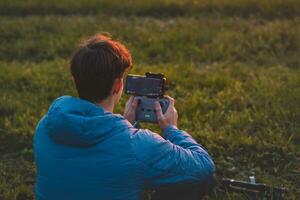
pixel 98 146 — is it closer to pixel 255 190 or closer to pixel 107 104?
pixel 107 104

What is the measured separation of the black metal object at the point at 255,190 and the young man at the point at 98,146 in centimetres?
125

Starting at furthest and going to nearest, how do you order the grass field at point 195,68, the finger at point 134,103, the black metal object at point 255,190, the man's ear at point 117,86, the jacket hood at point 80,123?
the grass field at point 195,68
the black metal object at point 255,190
the finger at point 134,103
the man's ear at point 117,86
the jacket hood at point 80,123

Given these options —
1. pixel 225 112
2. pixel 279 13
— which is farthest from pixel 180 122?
pixel 279 13

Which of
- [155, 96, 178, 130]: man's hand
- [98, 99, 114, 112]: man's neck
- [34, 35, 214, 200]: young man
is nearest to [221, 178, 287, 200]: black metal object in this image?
[155, 96, 178, 130]: man's hand

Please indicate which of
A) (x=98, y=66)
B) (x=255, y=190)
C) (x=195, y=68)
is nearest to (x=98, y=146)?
(x=98, y=66)

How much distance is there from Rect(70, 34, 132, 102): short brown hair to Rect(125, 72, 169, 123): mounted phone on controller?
1.42 ft

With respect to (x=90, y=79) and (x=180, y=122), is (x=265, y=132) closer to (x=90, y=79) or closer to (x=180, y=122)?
(x=180, y=122)

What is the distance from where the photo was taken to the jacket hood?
8.46ft

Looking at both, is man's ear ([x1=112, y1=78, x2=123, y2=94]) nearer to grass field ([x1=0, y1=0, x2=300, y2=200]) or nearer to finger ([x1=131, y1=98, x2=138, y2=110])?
finger ([x1=131, y1=98, x2=138, y2=110])

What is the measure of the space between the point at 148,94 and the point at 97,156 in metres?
0.59

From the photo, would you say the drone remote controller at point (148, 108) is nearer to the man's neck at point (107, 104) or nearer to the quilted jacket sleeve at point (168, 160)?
the quilted jacket sleeve at point (168, 160)

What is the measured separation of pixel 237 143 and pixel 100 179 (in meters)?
2.52

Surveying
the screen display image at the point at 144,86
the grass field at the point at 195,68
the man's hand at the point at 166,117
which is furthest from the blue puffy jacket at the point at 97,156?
the grass field at the point at 195,68

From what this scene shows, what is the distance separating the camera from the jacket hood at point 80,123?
258 centimetres
